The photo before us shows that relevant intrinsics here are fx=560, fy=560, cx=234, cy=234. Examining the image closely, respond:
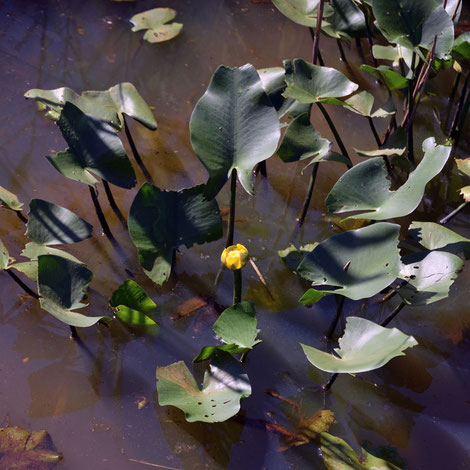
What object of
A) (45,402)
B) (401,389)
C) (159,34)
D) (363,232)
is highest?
(159,34)

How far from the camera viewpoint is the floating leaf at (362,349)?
121cm

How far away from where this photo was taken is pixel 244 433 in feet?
4.93

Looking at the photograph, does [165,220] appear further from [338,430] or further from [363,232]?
[338,430]

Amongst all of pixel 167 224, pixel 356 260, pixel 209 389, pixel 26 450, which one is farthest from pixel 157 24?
pixel 26 450

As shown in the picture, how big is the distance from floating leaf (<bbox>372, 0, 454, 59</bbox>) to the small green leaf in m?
1.12

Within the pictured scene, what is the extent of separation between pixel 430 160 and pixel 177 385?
35.1 inches

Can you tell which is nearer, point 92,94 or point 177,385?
point 177,385

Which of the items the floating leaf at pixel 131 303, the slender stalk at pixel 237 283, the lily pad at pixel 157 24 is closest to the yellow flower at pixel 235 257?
the slender stalk at pixel 237 283

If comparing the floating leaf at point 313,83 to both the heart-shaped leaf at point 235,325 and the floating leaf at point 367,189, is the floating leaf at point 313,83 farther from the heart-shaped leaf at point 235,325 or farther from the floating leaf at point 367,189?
the heart-shaped leaf at point 235,325

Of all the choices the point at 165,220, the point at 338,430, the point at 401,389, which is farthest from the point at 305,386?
Result: the point at 165,220

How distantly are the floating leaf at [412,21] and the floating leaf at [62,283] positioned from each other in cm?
119

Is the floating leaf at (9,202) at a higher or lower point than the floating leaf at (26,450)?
higher

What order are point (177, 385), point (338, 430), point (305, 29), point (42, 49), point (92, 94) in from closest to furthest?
1. point (177, 385)
2. point (338, 430)
3. point (92, 94)
4. point (42, 49)
5. point (305, 29)

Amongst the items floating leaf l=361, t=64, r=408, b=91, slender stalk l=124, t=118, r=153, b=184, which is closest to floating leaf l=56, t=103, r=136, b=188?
slender stalk l=124, t=118, r=153, b=184
